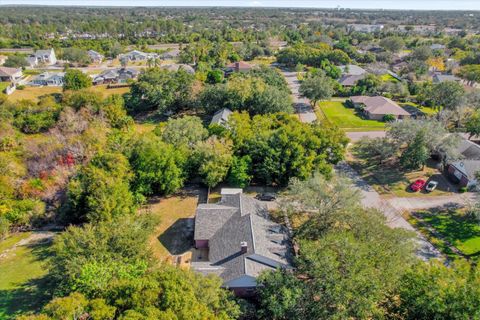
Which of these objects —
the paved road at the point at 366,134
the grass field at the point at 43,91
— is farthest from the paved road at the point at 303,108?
the grass field at the point at 43,91

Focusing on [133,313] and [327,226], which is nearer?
[133,313]

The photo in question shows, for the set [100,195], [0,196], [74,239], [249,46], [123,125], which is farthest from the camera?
[249,46]

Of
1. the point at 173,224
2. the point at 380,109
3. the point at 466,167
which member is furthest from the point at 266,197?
the point at 380,109

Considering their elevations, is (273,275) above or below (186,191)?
above

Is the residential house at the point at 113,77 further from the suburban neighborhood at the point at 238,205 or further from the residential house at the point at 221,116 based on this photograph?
the residential house at the point at 221,116

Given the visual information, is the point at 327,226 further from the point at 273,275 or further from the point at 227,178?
the point at 227,178

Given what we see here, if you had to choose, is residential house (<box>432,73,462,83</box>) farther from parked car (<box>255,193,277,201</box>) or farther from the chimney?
the chimney

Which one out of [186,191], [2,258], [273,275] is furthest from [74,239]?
[186,191]

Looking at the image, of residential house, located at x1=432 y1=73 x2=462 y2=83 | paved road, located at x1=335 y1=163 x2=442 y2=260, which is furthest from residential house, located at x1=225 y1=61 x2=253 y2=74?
paved road, located at x1=335 y1=163 x2=442 y2=260

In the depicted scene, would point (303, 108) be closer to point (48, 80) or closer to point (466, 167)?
point (466, 167)
